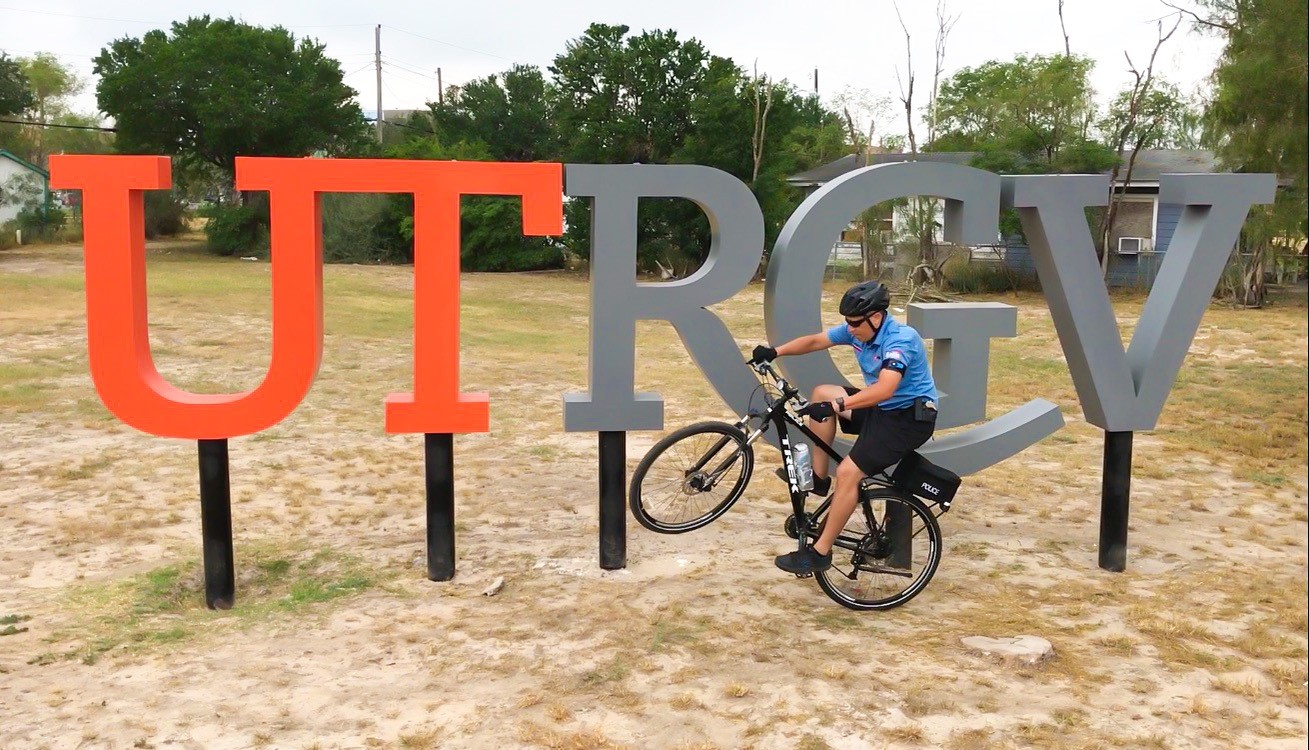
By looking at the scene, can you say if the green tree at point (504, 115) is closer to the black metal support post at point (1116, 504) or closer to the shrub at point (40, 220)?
the shrub at point (40, 220)

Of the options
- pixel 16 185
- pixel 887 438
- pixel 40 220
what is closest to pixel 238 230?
pixel 40 220

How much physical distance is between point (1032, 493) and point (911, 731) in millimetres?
4526

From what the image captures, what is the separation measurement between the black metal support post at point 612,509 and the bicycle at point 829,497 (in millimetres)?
261

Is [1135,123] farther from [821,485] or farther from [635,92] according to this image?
[821,485]

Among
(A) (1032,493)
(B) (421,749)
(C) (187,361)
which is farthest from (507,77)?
(B) (421,749)

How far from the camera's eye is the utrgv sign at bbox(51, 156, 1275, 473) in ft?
19.8

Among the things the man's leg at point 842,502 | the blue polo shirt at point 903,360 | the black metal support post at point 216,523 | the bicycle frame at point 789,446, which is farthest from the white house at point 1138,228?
the black metal support post at point 216,523

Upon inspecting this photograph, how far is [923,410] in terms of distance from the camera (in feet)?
19.4

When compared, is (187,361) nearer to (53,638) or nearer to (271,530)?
(271,530)

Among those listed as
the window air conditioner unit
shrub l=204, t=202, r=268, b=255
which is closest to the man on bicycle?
the window air conditioner unit

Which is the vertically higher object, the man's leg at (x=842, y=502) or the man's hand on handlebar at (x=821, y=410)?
the man's hand on handlebar at (x=821, y=410)

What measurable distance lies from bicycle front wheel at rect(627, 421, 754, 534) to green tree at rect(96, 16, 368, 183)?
29718 millimetres

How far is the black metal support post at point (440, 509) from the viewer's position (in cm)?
659

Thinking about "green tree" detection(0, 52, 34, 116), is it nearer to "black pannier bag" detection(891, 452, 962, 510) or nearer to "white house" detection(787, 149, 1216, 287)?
"white house" detection(787, 149, 1216, 287)
